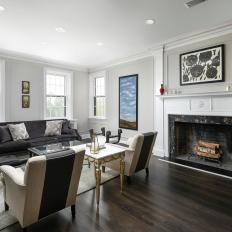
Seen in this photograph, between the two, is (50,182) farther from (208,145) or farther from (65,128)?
(65,128)

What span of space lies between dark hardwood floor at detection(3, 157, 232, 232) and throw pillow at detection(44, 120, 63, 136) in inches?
109

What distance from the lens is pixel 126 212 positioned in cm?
219

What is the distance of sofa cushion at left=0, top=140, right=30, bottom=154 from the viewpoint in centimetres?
383

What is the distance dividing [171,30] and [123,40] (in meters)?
1.10

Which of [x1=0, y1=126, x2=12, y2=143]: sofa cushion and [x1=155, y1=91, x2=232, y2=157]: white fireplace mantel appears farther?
[x1=0, y1=126, x2=12, y2=143]: sofa cushion

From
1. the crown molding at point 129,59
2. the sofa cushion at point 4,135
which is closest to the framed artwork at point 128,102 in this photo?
the crown molding at point 129,59

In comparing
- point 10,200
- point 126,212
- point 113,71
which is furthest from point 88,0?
point 113,71

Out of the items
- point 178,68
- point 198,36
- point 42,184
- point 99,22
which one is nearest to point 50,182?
point 42,184

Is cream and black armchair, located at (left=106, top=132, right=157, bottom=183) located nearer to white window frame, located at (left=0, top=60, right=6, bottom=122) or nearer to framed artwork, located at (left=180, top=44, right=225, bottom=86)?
framed artwork, located at (left=180, top=44, right=225, bottom=86)

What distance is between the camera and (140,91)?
5.16 m

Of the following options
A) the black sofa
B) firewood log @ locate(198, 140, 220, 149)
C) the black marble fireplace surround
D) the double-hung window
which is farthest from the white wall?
the double-hung window

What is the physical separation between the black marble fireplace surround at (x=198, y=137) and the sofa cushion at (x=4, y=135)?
158 inches

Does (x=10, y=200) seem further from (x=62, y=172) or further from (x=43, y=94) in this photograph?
(x=43, y=94)

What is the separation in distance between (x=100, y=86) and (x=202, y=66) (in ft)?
12.6
